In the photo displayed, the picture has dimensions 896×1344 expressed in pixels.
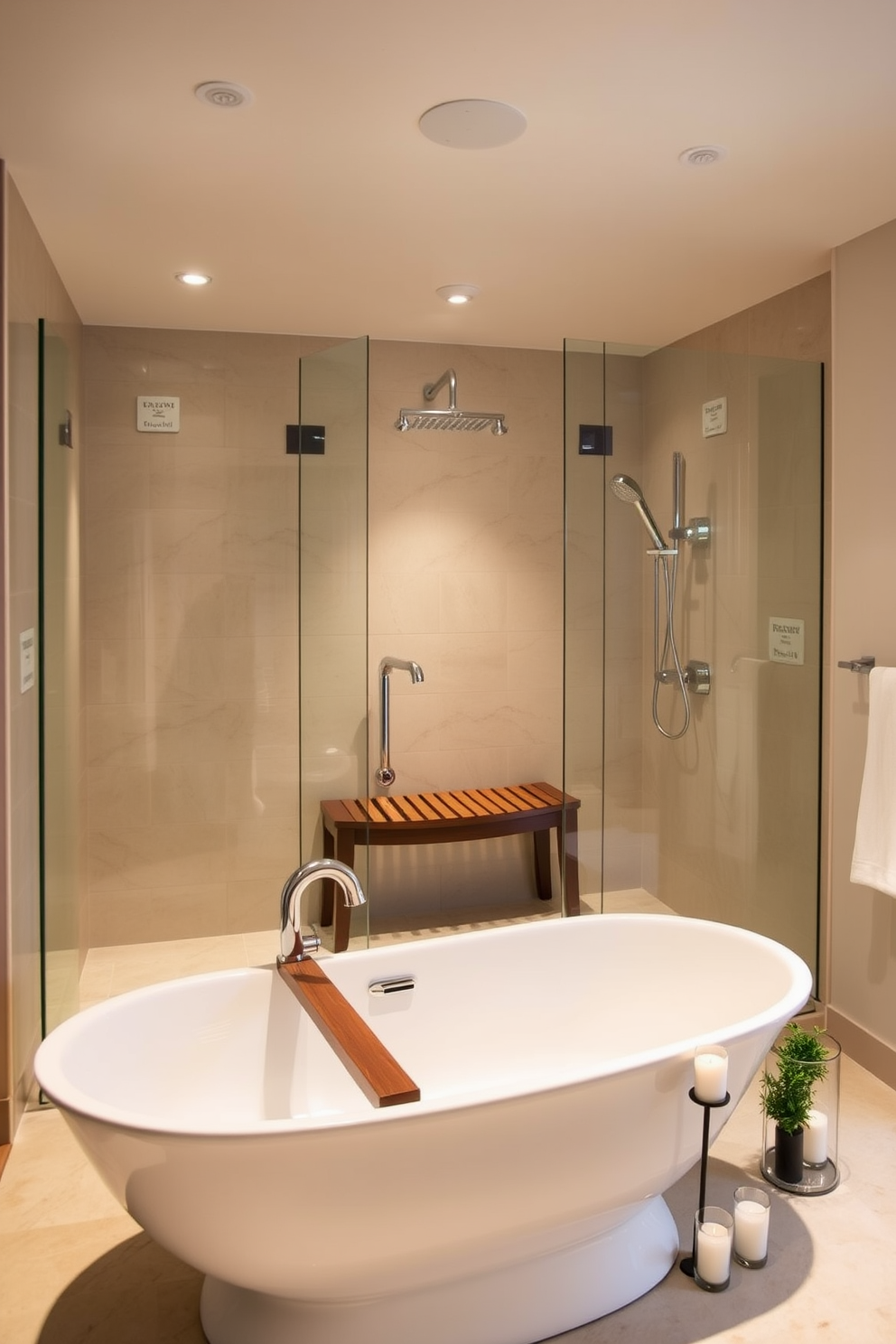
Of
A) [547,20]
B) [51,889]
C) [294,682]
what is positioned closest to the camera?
[547,20]

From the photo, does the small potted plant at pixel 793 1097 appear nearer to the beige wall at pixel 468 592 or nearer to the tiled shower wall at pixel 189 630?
the beige wall at pixel 468 592

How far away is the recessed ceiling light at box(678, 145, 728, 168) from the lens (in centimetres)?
244

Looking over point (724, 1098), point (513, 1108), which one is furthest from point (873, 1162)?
point (513, 1108)

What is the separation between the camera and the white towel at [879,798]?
2.88 meters

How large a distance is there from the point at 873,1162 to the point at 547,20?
264 centimetres

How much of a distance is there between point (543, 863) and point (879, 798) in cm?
181

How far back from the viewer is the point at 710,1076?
1.92m

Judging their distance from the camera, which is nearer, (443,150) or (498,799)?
(443,150)

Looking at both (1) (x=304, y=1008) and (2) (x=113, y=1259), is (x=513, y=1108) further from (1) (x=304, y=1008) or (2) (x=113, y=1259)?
(2) (x=113, y=1259)

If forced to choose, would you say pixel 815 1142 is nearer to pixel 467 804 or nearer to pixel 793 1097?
pixel 793 1097

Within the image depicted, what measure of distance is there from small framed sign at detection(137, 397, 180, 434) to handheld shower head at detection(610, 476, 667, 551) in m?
1.91

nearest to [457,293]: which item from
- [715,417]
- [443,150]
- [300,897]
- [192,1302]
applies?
[715,417]

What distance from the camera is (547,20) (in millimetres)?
1894

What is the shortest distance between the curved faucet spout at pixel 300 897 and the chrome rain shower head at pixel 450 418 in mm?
2059
